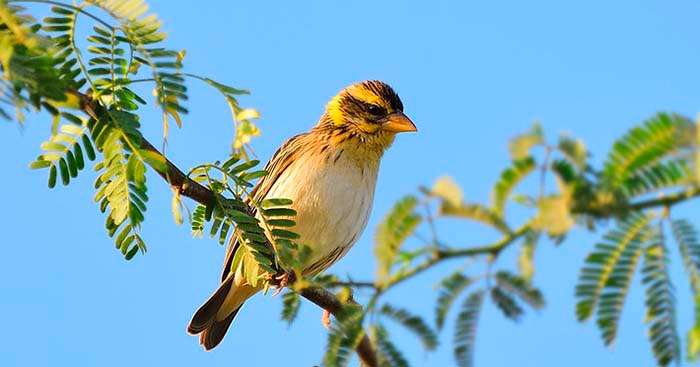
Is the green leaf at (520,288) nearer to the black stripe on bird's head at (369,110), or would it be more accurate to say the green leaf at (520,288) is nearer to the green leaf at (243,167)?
the green leaf at (243,167)

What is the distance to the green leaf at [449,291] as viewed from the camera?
2.24 m

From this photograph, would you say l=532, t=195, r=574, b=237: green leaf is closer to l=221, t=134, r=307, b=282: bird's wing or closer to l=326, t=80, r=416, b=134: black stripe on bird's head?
l=221, t=134, r=307, b=282: bird's wing

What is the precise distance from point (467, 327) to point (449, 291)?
0.30ft

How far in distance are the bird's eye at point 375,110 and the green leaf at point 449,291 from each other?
610cm

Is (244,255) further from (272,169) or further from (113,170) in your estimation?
→ (272,169)

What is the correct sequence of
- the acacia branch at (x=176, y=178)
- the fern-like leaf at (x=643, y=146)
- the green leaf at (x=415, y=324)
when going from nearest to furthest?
the fern-like leaf at (x=643, y=146)
the green leaf at (x=415, y=324)
the acacia branch at (x=176, y=178)

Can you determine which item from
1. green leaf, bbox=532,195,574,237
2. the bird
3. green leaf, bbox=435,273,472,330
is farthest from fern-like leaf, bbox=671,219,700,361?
the bird

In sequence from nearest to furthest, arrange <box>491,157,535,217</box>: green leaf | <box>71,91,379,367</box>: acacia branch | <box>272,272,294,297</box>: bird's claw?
<box>491,157,535,217</box>: green leaf < <box>71,91,379,367</box>: acacia branch < <box>272,272,294,297</box>: bird's claw

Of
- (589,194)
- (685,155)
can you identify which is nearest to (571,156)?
(589,194)

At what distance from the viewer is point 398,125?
8195 millimetres

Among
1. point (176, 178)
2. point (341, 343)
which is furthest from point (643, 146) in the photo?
point (176, 178)

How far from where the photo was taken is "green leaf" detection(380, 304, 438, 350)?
2.40 metres

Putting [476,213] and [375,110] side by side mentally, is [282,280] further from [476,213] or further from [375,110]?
[476,213]

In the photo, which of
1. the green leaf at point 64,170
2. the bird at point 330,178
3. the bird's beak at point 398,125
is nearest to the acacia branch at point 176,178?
the green leaf at point 64,170
